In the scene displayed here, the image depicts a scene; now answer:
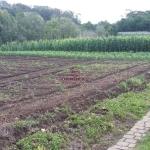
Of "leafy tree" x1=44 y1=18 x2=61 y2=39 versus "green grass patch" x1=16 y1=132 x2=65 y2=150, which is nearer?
"green grass patch" x1=16 y1=132 x2=65 y2=150

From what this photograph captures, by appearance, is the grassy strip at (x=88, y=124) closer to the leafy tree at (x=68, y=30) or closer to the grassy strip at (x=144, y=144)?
the grassy strip at (x=144, y=144)

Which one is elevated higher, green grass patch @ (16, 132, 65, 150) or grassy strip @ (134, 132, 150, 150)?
green grass patch @ (16, 132, 65, 150)

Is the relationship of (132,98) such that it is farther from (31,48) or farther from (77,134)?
(31,48)

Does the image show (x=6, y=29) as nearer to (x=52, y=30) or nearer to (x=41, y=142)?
(x=52, y=30)

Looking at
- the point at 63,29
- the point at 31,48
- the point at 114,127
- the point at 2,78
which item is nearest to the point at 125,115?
the point at 114,127

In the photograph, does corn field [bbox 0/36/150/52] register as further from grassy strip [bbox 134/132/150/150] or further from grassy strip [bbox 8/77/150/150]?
grassy strip [bbox 134/132/150/150]

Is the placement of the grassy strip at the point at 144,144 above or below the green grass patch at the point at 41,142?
below

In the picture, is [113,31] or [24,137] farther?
[113,31]

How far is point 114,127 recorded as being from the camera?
279 inches

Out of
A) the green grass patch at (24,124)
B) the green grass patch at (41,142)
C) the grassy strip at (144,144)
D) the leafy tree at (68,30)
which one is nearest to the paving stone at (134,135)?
the grassy strip at (144,144)

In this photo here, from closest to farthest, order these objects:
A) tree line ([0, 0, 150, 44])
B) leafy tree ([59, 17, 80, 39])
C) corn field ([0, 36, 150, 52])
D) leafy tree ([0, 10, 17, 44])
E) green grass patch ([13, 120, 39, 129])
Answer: green grass patch ([13, 120, 39, 129]), corn field ([0, 36, 150, 52]), leafy tree ([0, 10, 17, 44]), tree line ([0, 0, 150, 44]), leafy tree ([59, 17, 80, 39])

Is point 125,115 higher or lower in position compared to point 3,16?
lower

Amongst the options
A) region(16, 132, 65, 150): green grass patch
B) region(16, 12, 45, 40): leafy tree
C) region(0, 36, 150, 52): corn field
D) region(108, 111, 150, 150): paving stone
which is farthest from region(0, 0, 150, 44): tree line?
region(16, 132, 65, 150): green grass patch

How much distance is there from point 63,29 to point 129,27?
1670 cm
